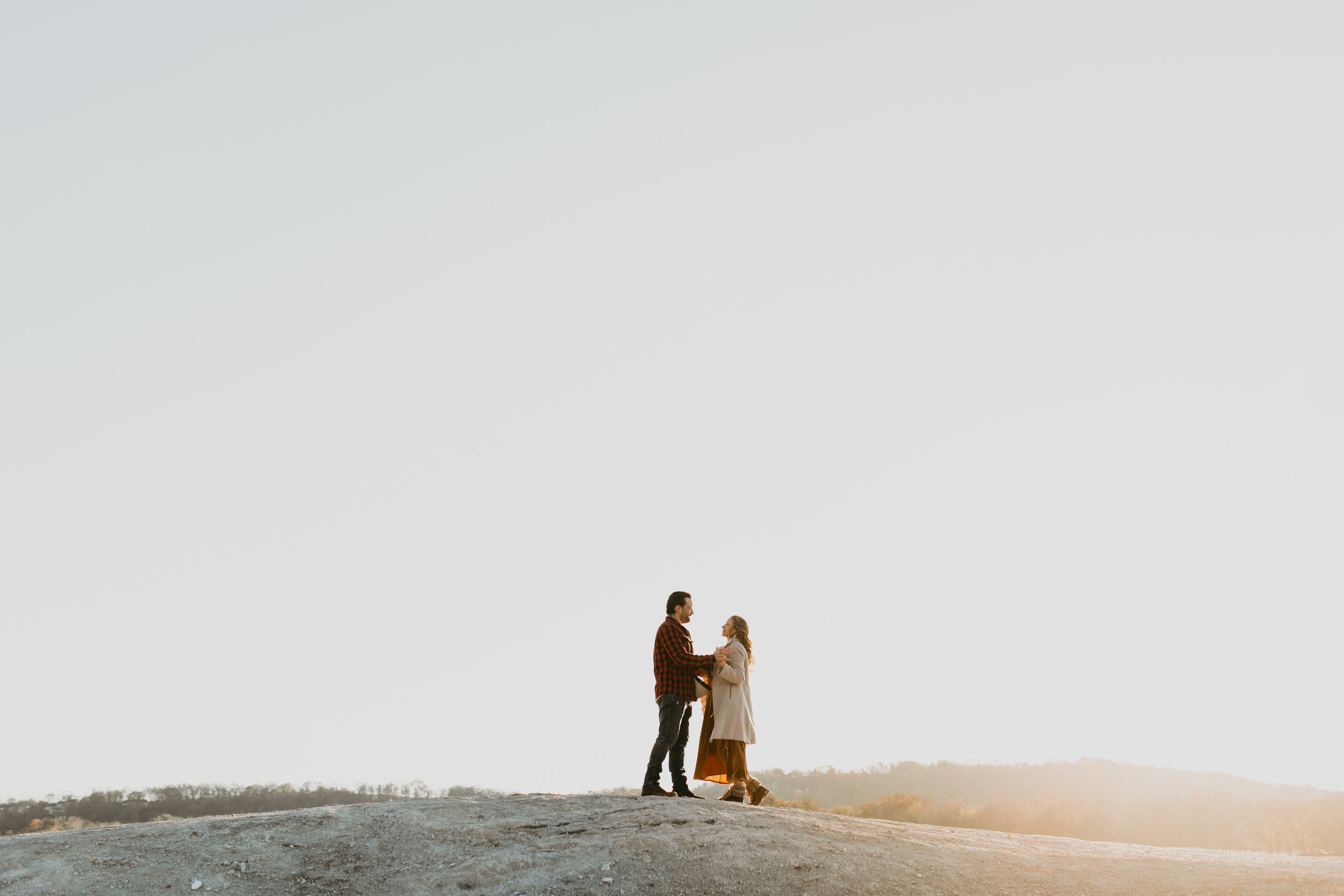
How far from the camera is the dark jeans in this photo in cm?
1246

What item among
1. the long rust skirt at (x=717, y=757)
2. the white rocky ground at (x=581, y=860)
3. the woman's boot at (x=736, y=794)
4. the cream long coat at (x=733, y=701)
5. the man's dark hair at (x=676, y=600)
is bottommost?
the white rocky ground at (x=581, y=860)

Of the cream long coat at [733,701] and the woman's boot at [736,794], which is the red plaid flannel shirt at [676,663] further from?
the woman's boot at [736,794]

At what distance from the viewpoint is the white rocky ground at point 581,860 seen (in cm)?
905

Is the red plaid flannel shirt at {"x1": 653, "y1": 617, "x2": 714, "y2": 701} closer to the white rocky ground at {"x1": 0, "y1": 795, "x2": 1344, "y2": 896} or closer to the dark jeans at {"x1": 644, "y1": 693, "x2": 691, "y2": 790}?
the dark jeans at {"x1": 644, "y1": 693, "x2": 691, "y2": 790}

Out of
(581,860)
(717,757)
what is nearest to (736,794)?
(717,757)

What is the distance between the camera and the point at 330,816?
1118 centimetres

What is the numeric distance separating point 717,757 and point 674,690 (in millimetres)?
1400

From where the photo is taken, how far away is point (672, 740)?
12.5 metres

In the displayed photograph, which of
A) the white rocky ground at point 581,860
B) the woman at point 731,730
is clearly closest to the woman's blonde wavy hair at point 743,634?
the woman at point 731,730

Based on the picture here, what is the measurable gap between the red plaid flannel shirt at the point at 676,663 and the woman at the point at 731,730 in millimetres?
350

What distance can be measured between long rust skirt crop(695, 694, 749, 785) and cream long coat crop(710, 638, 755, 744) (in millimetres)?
114

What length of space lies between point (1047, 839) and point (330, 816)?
36.3 feet

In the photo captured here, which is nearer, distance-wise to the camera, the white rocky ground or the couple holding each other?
the white rocky ground

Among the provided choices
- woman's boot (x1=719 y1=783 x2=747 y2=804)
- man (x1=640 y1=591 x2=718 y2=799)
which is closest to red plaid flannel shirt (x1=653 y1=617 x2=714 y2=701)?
man (x1=640 y1=591 x2=718 y2=799)
